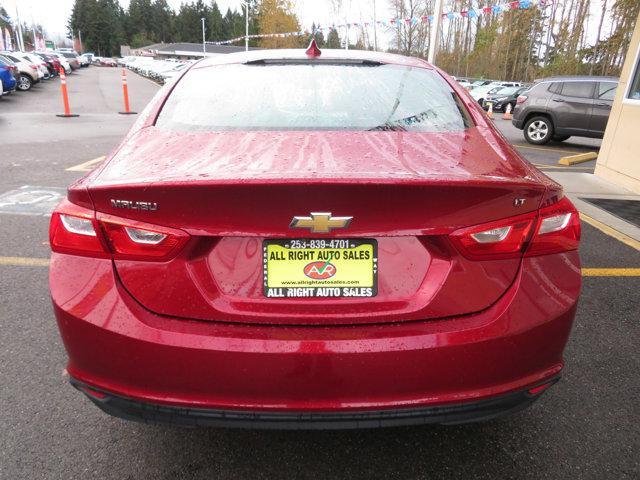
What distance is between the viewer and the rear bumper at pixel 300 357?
5.09 ft

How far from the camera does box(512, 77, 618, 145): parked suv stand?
1199 cm

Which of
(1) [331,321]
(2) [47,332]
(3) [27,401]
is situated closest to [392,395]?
(1) [331,321]

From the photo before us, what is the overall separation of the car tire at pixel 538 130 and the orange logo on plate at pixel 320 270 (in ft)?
41.6

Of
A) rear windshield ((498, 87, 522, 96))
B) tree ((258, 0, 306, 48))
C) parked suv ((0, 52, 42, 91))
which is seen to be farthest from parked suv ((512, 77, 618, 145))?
tree ((258, 0, 306, 48))

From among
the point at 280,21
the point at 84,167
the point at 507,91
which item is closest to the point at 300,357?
the point at 84,167

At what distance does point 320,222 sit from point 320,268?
16 cm

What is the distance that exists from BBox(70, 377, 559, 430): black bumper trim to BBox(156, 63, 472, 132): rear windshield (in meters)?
1.10

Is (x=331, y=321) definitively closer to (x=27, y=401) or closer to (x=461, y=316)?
(x=461, y=316)

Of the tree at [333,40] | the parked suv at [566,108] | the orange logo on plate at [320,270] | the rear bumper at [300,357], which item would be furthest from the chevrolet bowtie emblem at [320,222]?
the tree at [333,40]

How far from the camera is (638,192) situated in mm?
7070

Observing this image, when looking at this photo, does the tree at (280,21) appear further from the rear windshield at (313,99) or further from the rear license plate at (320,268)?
the rear license plate at (320,268)

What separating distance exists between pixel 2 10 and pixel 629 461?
135 m

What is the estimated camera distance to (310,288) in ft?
5.23

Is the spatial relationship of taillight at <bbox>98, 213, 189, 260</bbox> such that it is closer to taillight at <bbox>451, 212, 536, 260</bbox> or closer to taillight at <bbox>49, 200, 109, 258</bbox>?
taillight at <bbox>49, 200, 109, 258</bbox>
